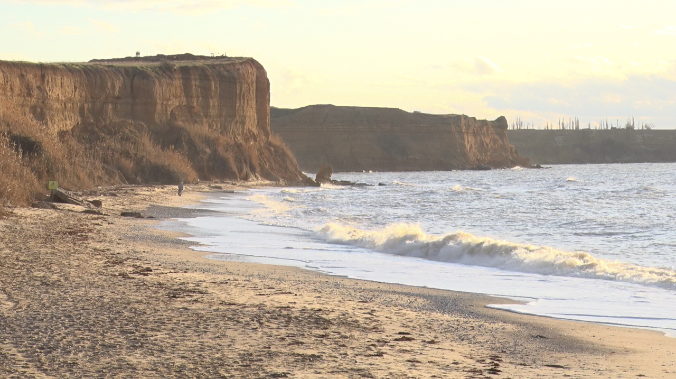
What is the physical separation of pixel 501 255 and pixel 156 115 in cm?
4235

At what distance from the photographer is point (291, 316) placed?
304 inches

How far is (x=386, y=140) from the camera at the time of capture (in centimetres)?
15288

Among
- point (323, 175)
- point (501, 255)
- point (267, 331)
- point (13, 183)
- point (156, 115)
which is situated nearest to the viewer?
point (267, 331)

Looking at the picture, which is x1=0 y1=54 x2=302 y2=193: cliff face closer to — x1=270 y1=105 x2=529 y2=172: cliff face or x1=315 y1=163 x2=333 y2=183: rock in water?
x1=315 y1=163 x2=333 y2=183: rock in water

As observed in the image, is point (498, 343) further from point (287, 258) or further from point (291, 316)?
point (287, 258)

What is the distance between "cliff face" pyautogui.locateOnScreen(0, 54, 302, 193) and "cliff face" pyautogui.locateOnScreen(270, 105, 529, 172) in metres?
74.6

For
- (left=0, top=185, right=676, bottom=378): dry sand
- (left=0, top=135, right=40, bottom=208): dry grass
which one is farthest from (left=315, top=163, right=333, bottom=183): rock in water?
(left=0, top=185, right=676, bottom=378): dry sand

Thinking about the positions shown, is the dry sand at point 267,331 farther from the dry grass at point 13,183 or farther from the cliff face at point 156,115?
the cliff face at point 156,115

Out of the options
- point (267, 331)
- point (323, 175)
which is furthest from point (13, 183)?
point (323, 175)

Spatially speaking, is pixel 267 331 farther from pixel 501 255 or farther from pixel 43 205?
pixel 43 205

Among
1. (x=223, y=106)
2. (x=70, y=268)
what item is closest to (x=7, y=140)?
(x=70, y=268)

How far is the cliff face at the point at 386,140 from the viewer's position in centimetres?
14650

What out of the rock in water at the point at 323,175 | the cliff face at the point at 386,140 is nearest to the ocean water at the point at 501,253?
the rock in water at the point at 323,175

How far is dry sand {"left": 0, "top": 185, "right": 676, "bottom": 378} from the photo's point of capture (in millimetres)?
5723
